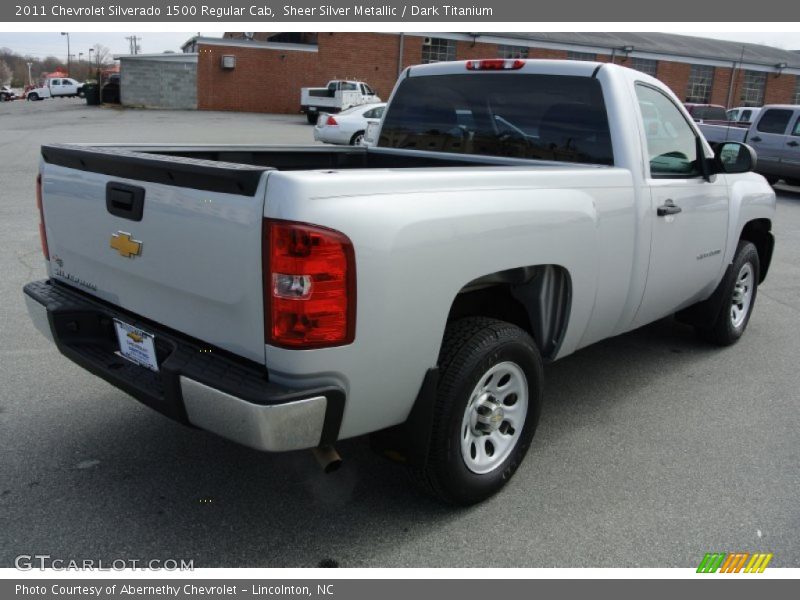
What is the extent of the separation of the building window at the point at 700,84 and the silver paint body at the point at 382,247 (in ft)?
157

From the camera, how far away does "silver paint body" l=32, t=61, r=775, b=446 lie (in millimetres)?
2426

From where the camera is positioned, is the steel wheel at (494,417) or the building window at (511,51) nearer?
the steel wheel at (494,417)

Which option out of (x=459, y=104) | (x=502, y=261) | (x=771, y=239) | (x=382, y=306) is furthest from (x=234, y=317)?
(x=771, y=239)

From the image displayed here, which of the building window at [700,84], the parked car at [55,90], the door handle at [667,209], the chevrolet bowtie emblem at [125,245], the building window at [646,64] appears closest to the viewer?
the chevrolet bowtie emblem at [125,245]

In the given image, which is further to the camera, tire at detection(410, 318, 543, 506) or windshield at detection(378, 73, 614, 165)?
windshield at detection(378, 73, 614, 165)

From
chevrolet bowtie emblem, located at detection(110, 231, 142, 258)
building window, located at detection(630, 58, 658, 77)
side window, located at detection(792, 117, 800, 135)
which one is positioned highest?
building window, located at detection(630, 58, 658, 77)

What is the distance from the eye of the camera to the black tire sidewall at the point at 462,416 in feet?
9.45

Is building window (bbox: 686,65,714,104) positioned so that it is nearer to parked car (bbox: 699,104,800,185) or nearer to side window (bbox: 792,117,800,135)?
parked car (bbox: 699,104,800,185)

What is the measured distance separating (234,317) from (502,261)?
112cm

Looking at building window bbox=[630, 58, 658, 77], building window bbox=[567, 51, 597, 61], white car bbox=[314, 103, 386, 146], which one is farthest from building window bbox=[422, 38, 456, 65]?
white car bbox=[314, 103, 386, 146]

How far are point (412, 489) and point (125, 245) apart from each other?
163 centimetres

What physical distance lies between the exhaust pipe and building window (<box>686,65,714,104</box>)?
49347 mm

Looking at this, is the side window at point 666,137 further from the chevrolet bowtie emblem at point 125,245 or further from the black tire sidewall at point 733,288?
the chevrolet bowtie emblem at point 125,245

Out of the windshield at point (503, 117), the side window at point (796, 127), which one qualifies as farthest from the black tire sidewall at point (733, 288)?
the side window at point (796, 127)
